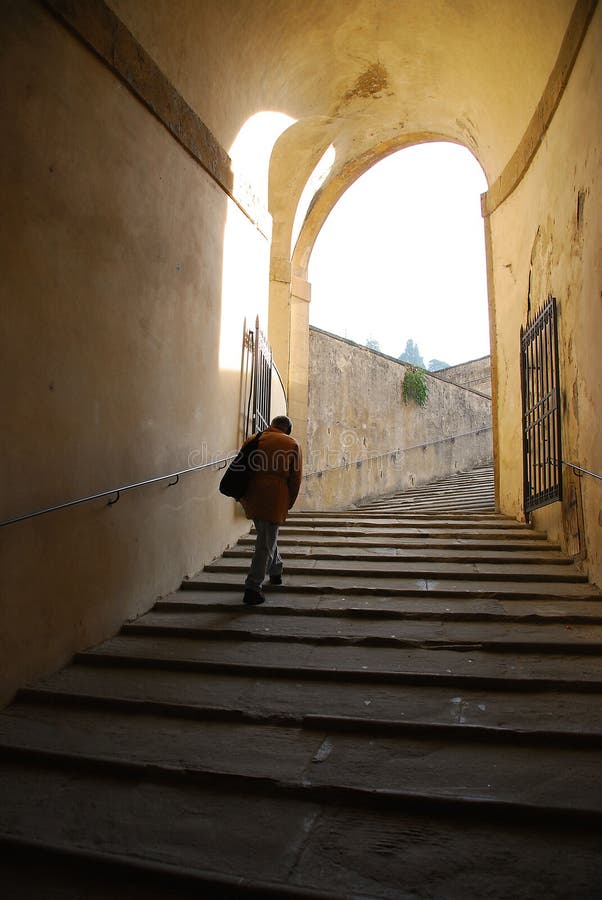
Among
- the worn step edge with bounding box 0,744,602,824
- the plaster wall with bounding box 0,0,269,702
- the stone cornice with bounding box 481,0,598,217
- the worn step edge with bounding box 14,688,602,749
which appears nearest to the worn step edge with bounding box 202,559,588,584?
the plaster wall with bounding box 0,0,269,702

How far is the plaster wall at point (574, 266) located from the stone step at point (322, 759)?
2289 millimetres

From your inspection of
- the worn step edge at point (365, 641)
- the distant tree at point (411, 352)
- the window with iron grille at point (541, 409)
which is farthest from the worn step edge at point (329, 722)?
the distant tree at point (411, 352)

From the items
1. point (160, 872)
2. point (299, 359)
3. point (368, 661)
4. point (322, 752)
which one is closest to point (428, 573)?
point (368, 661)

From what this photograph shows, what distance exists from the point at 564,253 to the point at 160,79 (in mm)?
3428

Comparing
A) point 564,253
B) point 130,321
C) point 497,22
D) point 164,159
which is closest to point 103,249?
point 130,321

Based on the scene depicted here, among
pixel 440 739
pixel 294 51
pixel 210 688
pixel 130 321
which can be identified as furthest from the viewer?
pixel 294 51

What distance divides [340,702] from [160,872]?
3.81ft

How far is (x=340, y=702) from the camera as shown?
2812mm

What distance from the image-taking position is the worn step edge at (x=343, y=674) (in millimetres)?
2869

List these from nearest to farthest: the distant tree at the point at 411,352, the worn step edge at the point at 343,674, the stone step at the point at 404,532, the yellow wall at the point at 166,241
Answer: the worn step edge at the point at 343,674
the yellow wall at the point at 166,241
the stone step at the point at 404,532
the distant tree at the point at 411,352

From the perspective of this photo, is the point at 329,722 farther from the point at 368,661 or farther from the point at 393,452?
the point at 393,452

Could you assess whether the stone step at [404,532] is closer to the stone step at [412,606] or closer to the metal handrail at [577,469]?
the metal handrail at [577,469]

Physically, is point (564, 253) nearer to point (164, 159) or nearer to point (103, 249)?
point (164, 159)

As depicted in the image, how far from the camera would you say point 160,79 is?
4379mm
